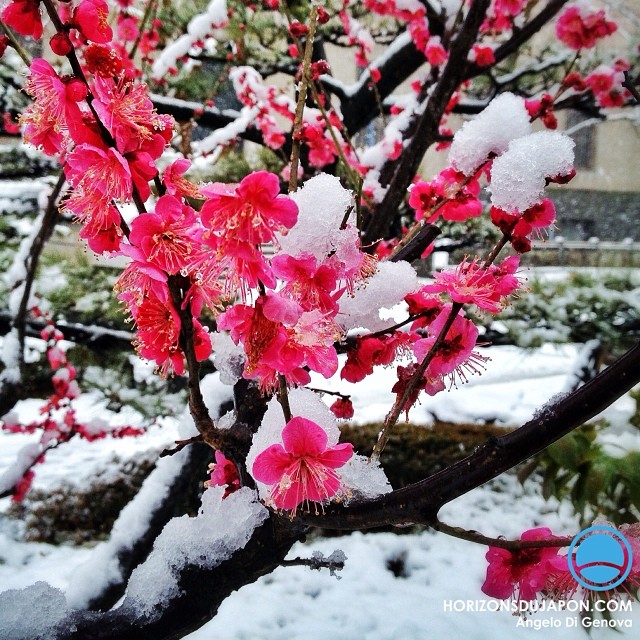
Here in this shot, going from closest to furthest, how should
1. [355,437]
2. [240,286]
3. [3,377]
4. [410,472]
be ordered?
[240,286] → [3,377] → [410,472] → [355,437]

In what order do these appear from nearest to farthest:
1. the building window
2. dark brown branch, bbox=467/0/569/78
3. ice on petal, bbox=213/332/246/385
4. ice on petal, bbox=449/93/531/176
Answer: ice on petal, bbox=449/93/531/176
ice on petal, bbox=213/332/246/385
dark brown branch, bbox=467/0/569/78
the building window

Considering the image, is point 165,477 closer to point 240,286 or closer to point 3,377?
point 3,377

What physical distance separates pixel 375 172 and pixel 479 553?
1.74 meters

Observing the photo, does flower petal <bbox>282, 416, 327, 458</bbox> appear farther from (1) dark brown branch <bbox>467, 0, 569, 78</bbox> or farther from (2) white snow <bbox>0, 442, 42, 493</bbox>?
(2) white snow <bbox>0, 442, 42, 493</bbox>

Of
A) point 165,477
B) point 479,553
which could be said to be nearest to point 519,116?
point 165,477

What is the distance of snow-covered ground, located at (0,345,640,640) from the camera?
5.81 ft

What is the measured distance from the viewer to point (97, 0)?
1.50 feet

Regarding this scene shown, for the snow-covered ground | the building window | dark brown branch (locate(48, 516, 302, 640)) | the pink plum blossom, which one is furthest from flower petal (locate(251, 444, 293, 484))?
the building window

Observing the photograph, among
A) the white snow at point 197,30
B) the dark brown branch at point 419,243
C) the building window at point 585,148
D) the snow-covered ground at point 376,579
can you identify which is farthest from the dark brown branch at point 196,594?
the building window at point 585,148

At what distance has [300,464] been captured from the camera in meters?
A: 0.47

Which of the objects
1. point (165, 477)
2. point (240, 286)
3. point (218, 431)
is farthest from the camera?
point (165, 477)

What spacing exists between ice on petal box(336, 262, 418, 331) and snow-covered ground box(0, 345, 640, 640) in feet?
3.04

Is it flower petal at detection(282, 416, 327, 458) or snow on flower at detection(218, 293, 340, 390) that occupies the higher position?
snow on flower at detection(218, 293, 340, 390)

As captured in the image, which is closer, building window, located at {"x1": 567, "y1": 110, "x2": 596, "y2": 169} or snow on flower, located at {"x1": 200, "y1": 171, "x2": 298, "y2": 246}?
snow on flower, located at {"x1": 200, "y1": 171, "x2": 298, "y2": 246}
